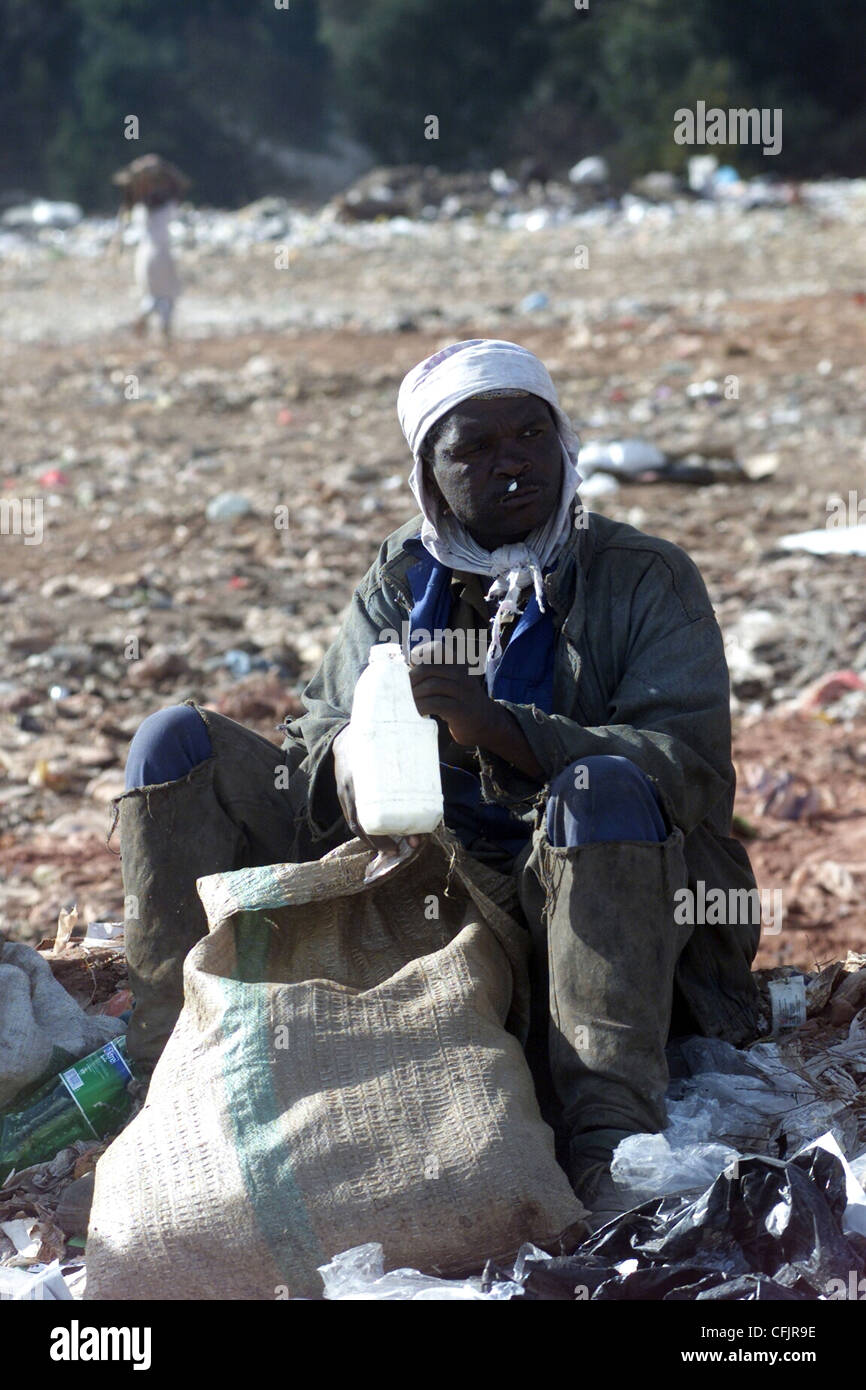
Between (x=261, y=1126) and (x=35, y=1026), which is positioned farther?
(x=35, y=1026)

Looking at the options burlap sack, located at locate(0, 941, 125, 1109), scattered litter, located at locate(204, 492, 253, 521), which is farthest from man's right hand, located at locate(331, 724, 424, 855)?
scattered litter, located at locate(204, 492, 253, 521)

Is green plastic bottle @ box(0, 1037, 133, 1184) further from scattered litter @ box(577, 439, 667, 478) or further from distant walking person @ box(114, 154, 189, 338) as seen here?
distant walking person @ box(114, 154, 189, 338)

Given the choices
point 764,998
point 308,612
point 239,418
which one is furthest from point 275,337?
point 764,998

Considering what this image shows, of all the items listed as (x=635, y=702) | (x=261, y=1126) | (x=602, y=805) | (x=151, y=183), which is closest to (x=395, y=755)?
(x=602, y=805)

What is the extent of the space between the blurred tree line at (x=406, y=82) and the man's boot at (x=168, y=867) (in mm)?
27778

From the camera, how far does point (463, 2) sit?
3316 centimetres

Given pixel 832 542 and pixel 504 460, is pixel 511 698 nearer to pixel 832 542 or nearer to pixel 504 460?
pixel 504 460

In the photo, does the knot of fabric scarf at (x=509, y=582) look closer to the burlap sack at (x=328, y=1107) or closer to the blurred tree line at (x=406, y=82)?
the burlap sack at (x=328, y=1107)

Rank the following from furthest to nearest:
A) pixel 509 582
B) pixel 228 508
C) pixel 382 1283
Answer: pixel 228 508 < pixel 509 582 < pixel 382 1283

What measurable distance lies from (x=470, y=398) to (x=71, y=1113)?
1321 millimetres

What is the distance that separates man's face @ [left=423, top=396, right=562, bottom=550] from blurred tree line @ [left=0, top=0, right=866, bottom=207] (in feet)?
90.2

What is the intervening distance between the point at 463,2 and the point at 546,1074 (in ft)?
111

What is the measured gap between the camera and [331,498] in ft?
26.9

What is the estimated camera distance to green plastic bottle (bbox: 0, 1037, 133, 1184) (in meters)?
2.69
